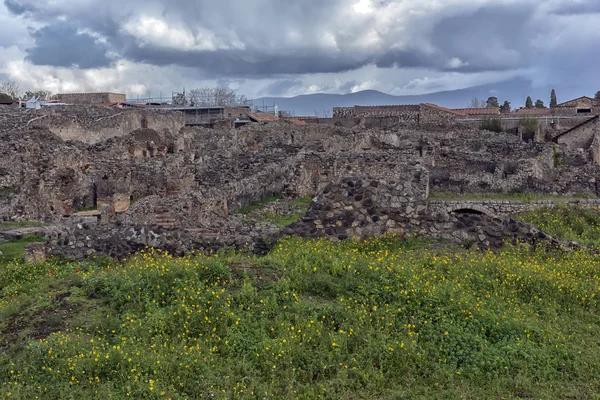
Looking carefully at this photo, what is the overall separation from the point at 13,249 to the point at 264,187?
405 inches

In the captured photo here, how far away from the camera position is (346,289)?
26.0 ft

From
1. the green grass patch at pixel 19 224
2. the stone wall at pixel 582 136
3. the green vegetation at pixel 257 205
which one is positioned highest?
the stone wall at pixel 582 136

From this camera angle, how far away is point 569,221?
1467 centimetres

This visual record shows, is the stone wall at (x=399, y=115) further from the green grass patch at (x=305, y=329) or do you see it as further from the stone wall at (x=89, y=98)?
the green grass patch at (x=305, y=329)

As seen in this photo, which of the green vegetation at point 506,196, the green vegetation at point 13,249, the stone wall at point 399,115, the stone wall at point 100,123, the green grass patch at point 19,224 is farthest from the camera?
the stone wall at point 399,115

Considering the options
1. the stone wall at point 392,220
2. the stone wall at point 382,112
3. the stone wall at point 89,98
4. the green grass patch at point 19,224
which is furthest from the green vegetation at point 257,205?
the stone wall at point 89,98

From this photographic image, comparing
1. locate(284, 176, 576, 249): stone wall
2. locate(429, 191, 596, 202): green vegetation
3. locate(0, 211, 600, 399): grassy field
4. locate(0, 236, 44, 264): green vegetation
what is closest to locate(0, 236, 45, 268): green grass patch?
locate(0, 236, 44, 264): green vegetation

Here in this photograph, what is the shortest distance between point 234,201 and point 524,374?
13.3 meters

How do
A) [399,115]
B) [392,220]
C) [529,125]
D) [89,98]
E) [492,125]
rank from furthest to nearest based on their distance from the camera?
[89,98]
[399,115]
[492,125]
[529,125]
[392,220]

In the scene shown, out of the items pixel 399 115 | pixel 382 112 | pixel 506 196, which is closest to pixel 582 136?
pixel 399 115

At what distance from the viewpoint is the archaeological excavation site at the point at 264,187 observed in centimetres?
1070

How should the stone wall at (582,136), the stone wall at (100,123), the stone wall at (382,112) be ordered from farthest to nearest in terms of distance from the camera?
the stone wall at (382,112), the stone wall at (100,123), the stone wall at (582,136)

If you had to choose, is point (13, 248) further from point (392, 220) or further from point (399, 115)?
point (399, 115)

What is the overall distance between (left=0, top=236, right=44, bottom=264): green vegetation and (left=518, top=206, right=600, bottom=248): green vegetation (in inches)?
495
